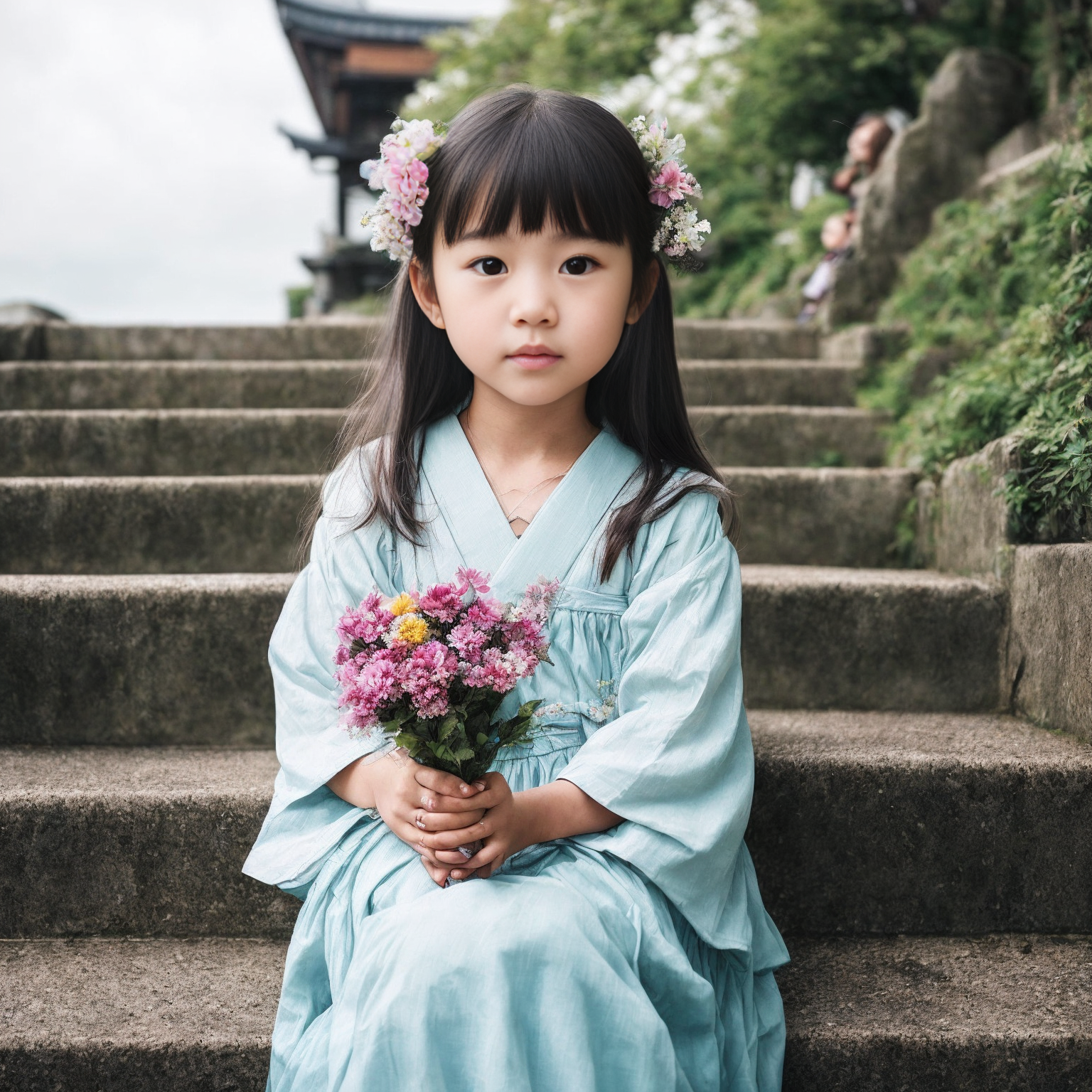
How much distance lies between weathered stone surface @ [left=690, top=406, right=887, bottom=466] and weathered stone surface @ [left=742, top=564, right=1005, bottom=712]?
106cm

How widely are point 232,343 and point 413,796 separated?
3354 millimetres

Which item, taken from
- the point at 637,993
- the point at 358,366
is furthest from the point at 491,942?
the point at 358,366

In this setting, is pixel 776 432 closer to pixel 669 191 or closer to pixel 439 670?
pixel 669 191

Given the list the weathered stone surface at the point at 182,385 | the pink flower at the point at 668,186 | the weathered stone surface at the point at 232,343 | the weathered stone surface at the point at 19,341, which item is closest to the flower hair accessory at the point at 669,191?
the pink flower at the point at 668,186

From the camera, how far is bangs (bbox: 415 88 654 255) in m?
1.48

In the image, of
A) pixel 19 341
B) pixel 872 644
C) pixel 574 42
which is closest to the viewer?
pixel 872 644

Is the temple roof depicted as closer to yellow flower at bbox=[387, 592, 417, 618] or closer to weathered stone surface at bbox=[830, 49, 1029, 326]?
weathered stone surface at bbox=[830, 49, 1029, 326]

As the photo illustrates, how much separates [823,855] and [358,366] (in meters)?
2.55

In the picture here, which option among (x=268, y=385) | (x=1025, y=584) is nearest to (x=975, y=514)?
(x=1025, y=584)

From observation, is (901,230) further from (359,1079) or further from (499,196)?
(359,1079)

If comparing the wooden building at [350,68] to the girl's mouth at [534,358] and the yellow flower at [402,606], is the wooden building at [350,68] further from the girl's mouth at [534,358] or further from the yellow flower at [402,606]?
the yellow flower at [402,606]

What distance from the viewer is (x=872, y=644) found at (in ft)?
7.33

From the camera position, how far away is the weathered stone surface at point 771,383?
12.2 feet

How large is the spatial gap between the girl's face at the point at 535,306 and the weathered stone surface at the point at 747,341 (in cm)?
274
